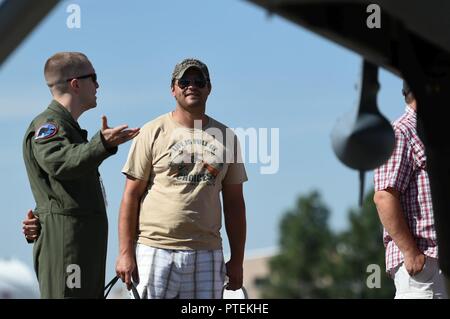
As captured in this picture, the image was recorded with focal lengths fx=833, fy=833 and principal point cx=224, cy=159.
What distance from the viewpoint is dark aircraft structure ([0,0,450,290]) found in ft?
3.46

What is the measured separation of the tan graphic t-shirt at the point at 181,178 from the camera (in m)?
3.67

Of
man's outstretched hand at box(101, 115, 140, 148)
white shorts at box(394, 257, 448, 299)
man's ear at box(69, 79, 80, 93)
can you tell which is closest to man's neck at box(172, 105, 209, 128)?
man's ear at box(69, 79, 80, 93)

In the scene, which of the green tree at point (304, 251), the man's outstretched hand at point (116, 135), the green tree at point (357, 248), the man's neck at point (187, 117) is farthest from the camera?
the green tree at point (304, 251)

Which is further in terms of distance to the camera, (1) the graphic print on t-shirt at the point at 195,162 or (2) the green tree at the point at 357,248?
(2) the green tree at the point at 357,248

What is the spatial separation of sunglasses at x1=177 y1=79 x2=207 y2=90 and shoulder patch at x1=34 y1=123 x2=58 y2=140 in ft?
2.18

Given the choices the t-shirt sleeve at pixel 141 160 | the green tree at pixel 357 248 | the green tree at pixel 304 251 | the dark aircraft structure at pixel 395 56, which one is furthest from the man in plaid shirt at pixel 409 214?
the green tree at pixel 304 251

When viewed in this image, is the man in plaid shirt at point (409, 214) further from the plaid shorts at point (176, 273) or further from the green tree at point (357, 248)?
the green tree at point (357, 248)

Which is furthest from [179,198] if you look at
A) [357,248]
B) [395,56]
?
[357,248]

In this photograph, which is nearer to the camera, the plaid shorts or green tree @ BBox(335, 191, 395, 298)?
the plaid shorts

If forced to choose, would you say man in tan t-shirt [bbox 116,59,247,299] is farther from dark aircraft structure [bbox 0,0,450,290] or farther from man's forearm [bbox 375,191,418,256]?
dark aircraft structure [bbox 0,0,450,290]

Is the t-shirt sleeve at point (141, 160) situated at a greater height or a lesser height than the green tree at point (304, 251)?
lesser

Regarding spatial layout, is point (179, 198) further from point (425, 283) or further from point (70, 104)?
point (425, 283)

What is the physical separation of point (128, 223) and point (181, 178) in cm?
33

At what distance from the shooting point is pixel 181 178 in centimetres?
368
